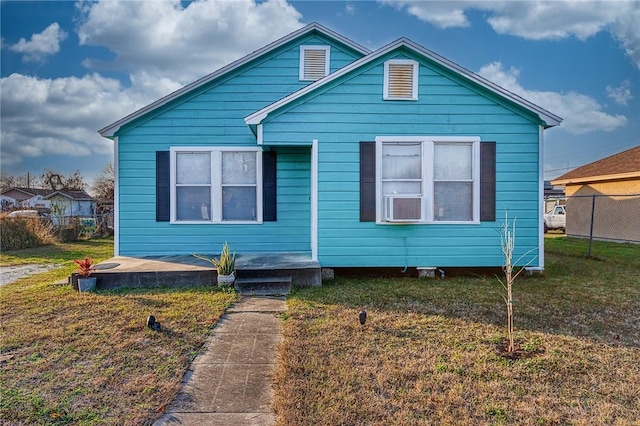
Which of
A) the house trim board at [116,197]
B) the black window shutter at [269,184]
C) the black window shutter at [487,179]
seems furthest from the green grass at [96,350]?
the black window shutter at [487,179]

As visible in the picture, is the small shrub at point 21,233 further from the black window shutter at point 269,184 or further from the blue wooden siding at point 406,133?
the blue wooden siding at point 406,133

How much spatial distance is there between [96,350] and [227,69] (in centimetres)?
607

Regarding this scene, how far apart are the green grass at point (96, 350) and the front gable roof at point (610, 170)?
14626 mm

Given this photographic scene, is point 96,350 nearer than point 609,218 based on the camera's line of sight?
Yes

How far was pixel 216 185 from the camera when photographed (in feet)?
25.7

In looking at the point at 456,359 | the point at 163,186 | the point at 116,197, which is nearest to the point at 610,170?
the point at 456,359

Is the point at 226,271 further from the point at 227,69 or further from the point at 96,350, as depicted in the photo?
the point at 227,69

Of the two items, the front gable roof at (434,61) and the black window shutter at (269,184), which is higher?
the front gable roof at (434,61)

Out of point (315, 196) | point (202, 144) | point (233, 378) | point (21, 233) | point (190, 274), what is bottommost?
point (233, 378)

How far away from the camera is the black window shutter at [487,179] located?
677cm

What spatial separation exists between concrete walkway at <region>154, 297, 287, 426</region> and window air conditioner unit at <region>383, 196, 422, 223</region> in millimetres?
2844

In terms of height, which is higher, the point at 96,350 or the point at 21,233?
the point at 21,233

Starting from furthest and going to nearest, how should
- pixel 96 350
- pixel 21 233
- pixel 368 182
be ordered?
1. pixel 21 233
2. pixel 368 182
3. pixel 96 350

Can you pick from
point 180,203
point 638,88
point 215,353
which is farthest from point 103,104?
point 638,88
